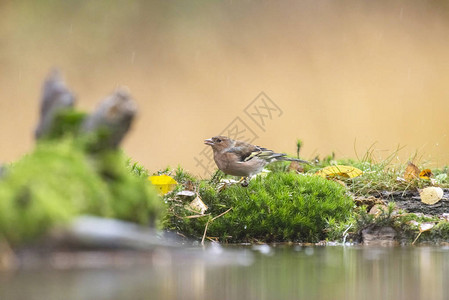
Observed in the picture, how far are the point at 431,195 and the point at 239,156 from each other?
173cm

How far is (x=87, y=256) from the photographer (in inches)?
95.2

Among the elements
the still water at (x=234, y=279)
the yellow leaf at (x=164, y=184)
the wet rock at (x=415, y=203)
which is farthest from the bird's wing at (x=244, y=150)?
the still water at (x=234, y=279)

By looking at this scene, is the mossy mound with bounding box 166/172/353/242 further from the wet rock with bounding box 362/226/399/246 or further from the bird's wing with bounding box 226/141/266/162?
the bird's wing with bounding box 226/141/266/162

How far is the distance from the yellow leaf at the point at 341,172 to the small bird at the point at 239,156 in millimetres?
361

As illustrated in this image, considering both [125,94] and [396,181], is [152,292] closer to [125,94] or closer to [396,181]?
[125,94]

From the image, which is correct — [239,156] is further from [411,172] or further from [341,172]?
[411,172]

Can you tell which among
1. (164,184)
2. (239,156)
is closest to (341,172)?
(239,156)

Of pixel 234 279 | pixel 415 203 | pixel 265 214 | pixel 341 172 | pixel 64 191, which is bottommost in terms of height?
pixel 234 279

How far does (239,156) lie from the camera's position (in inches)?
225

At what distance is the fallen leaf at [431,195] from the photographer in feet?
18.1

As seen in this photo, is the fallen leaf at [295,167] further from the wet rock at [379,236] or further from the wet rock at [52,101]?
the wet rock at [52,101]

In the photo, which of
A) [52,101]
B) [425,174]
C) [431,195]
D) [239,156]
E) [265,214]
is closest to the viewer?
[52,101]

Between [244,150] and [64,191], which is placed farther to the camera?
[244,150]

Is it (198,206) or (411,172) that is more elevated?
(411,172)
